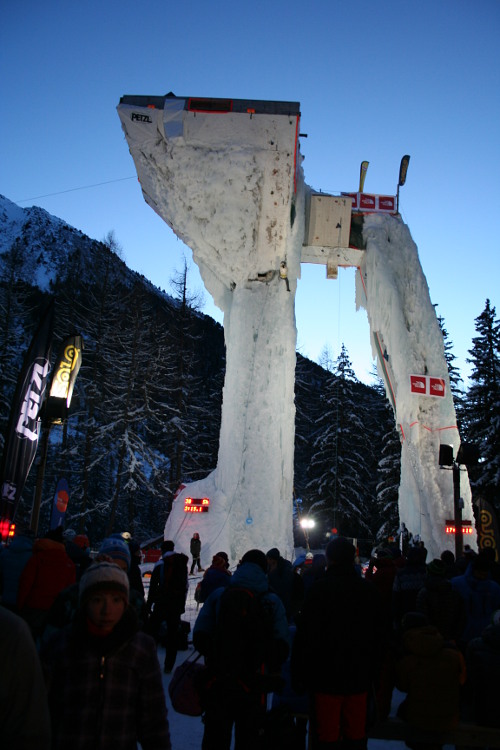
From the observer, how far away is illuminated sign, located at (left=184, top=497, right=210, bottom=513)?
16609mm

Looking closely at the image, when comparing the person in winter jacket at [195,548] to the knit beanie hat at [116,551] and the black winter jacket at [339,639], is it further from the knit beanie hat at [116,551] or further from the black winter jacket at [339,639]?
the black winter jacket at [339,639]

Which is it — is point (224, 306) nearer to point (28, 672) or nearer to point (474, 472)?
point (474, 472)

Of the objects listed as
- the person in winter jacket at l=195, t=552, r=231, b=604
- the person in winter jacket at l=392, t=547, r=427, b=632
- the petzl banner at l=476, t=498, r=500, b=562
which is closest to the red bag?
the person in winter jacket at l=195, t=552, r=231, b=604

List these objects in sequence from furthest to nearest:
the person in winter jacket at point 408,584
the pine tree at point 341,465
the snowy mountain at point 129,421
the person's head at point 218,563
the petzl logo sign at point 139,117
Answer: the pine tree at point 341,465
the snowy mountain at point 129,421
the petzl logo sign at point 139,117
the person's head at point 218,563
the person in winter jacket at point 408,584

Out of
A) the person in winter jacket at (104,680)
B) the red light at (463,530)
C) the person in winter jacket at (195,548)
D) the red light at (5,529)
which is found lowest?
the person in winter jacket at (104,680)

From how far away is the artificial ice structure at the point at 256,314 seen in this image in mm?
16625

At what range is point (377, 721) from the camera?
3.41m

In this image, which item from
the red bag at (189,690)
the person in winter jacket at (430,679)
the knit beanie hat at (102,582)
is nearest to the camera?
the knit beanie hat at (102,582)

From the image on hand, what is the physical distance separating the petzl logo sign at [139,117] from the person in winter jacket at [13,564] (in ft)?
51.2

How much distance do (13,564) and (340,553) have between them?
356 cm

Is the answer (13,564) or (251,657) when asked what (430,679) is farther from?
(13,564)

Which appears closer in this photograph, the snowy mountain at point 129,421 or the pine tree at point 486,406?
the pine tree at point 486,406

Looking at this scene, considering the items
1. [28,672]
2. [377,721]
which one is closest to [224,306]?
[377,721]

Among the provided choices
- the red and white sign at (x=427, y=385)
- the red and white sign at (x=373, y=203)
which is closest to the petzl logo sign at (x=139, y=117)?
the red and white sign at (x=373, y=203)
